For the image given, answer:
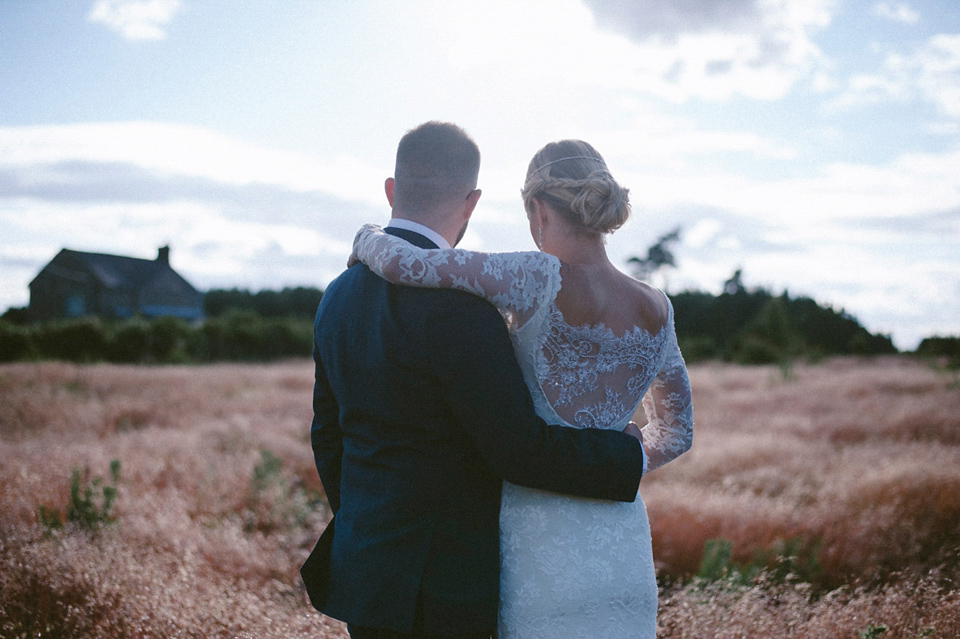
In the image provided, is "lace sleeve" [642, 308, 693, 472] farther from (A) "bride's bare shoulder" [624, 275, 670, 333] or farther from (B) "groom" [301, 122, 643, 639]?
(B) "groom" [301, 122, 643, 639]

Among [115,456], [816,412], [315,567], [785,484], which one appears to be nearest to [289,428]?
[115,456]

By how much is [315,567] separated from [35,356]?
81.8 ft

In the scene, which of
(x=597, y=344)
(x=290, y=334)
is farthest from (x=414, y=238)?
(x=290, y=334)

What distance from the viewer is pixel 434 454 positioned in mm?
1758

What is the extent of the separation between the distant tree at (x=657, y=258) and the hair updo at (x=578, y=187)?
45.4 meters

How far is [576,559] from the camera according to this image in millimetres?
1843

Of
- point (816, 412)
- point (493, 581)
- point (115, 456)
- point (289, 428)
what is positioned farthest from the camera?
point (816, 412)

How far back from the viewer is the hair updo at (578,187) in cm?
194

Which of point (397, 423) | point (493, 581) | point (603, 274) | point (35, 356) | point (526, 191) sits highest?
point (526, 191)

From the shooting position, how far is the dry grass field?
325 cm

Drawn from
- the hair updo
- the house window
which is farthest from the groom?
the house window

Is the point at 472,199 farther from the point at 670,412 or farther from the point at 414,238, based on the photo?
the point at 670,412

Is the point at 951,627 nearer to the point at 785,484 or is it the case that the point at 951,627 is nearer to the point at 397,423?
the point at 397,423

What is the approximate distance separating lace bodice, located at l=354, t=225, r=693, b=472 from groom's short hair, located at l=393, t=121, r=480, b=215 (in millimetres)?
164
